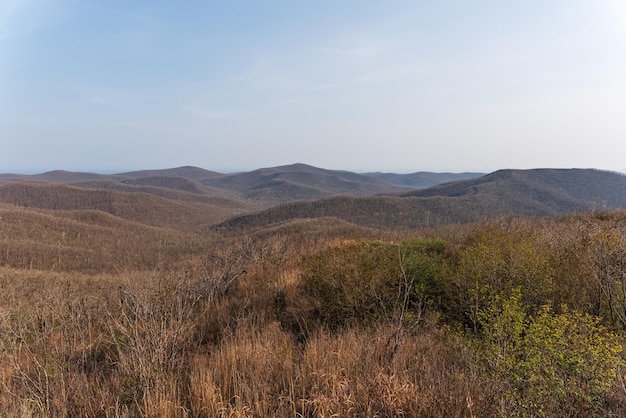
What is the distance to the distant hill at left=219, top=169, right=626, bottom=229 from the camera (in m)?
103

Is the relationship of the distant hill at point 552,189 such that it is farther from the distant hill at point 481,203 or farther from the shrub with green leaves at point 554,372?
the shrub with green leaves at point 554,372

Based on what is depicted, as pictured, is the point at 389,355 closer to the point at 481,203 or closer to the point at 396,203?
the point at 396,203

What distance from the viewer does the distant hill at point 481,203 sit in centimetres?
10281

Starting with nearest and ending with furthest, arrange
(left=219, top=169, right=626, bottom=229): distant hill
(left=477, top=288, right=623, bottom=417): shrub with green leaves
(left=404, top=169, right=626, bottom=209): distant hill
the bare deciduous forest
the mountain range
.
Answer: (left=477, top=288, right=623, bottom=417): shrub with green leaves, the bare deciduous forest, (left=219, top=169, right=626, bottom=229): distant hill, the mountain range, (left=404, top=169, right=626, bottom=209): distant hill

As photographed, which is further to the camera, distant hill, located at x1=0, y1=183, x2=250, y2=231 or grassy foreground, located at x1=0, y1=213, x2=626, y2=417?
distant hill, located at x1=0, y1=183, x2=250, y2=231

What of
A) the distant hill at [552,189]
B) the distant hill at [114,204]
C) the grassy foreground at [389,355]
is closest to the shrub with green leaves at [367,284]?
the grassy foreground at [389,355]

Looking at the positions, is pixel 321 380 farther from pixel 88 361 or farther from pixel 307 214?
pixel 307 214

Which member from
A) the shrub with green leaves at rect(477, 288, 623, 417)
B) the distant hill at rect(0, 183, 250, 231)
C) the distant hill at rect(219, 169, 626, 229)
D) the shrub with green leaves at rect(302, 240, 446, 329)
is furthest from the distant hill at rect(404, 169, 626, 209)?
the shrub with green leaves at rect(477, 288, 623, 417)

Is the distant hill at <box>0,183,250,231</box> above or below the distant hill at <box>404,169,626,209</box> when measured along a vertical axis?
below

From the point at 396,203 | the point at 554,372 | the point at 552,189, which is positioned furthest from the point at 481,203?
the point at 554,372

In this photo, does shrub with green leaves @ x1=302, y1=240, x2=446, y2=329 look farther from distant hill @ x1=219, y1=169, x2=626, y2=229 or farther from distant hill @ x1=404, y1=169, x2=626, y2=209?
distant hill @ x1=404, y1=169, x2=626, y2=209

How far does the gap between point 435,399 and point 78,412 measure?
12.7 ft

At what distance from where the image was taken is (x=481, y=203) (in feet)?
369

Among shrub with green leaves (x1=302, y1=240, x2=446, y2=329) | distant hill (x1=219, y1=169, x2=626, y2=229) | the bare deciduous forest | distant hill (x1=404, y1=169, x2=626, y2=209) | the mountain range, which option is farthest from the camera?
distant hill (x1=404, y1=169, x2=626, y2=209)
